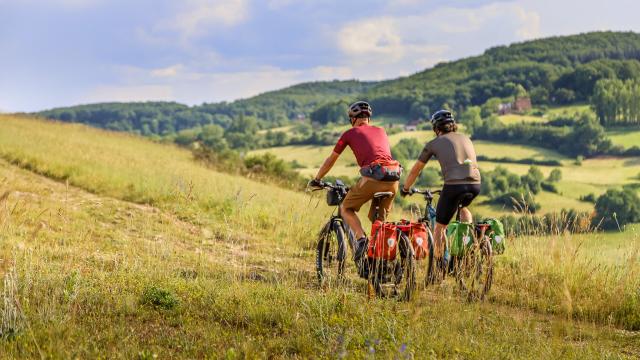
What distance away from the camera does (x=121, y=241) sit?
1077 cm

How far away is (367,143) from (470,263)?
2098 mm

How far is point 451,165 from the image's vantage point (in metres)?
7.76

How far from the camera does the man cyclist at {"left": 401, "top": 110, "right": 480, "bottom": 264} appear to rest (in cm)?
774

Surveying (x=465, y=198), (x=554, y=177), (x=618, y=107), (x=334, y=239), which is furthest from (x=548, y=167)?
(x=465, y=198)

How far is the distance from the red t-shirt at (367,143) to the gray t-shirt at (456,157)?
608 millimetres

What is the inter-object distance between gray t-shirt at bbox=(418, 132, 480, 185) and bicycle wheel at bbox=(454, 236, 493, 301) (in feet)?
2.84

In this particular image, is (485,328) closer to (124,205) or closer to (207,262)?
(207,262)

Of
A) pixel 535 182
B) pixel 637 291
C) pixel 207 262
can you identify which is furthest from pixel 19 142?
pixel 535 182

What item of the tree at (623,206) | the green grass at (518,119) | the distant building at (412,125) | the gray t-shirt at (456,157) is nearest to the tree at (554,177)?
the tree at (623,206)

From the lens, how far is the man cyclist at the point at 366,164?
7.75 metres

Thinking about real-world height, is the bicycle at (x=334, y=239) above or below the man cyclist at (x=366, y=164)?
below

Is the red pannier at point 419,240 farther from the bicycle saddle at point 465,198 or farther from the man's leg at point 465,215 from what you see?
the man's leg at point 465,215

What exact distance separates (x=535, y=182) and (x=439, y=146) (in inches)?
3469

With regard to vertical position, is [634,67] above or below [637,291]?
above
